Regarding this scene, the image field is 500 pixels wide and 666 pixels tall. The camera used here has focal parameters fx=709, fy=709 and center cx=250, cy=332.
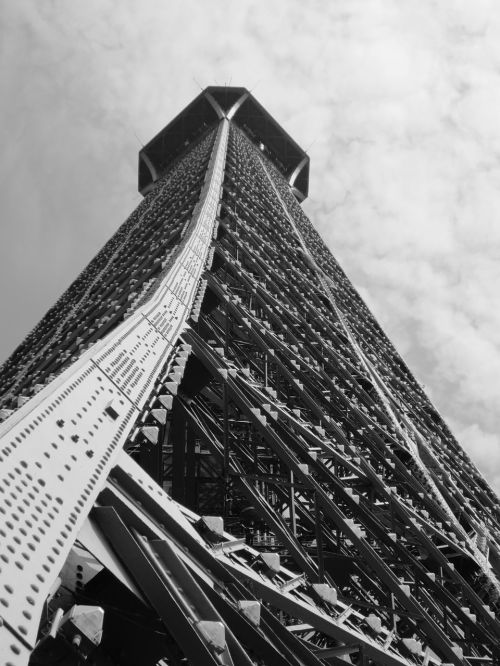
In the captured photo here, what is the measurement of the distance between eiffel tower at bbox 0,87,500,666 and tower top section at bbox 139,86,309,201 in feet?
118

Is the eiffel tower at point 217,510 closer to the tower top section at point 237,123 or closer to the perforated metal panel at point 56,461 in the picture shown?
the perforated metal panel at point 56,461

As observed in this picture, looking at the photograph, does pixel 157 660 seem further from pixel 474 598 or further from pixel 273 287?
pixel 273 287

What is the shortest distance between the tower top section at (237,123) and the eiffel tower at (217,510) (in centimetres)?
3597

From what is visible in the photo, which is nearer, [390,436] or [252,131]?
[390,436]

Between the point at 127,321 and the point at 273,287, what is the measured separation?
12570mm

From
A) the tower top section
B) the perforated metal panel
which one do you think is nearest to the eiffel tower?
the perforated metal panel

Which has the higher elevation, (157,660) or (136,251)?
(136,251)

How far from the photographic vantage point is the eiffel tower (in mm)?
3191

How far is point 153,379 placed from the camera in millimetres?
5984

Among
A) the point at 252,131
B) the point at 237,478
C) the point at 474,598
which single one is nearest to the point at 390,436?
the point at 474,598

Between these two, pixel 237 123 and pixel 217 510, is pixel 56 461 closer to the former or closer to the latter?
pixel 217 510

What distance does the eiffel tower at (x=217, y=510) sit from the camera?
10.5 feet

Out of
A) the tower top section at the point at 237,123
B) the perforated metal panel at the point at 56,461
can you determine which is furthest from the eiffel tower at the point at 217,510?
the tower top section at the point at 237,123

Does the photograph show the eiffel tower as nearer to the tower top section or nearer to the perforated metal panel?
the perforated metal panel
